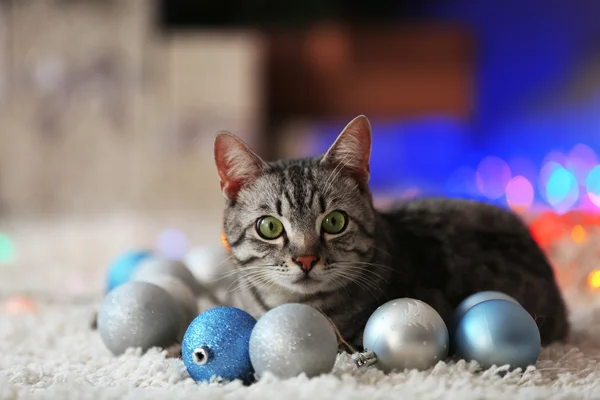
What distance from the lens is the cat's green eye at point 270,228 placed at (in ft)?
3.35

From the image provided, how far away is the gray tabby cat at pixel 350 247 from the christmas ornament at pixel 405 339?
12 centimetres

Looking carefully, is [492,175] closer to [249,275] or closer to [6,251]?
[6,251]

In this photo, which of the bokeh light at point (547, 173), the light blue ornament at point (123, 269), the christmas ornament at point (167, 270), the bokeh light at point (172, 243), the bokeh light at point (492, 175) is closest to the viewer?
the christmas ornament at point (167, 270)

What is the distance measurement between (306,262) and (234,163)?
0.25 metres

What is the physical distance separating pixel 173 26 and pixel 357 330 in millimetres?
3563

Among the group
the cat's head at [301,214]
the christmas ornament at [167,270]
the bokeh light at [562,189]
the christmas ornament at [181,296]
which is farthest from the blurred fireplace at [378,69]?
the cat's head at [301,214]

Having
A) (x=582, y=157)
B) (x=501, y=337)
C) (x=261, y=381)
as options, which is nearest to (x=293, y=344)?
(x=261, y=381)

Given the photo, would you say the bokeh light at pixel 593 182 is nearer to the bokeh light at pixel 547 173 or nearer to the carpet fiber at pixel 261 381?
the bokeh light at pixel 547 173

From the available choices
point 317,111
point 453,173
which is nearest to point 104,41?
point 317,111

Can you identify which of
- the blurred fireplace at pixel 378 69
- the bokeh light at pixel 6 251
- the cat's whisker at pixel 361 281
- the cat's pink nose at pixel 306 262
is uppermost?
the blurred fireplace at pixel 378 69

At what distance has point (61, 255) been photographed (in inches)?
96.0

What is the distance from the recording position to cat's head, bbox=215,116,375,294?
99 cm

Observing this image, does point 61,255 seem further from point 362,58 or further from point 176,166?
point 362,58

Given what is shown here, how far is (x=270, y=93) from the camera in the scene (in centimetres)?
447
